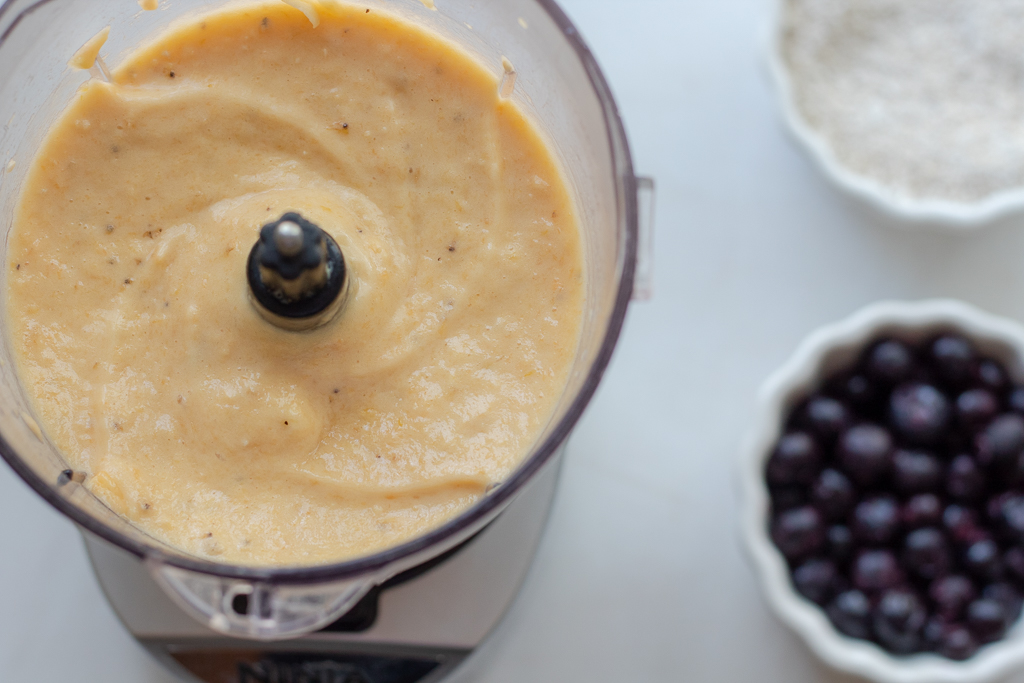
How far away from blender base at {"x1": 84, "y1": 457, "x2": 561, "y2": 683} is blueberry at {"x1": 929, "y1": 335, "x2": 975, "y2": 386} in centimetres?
42

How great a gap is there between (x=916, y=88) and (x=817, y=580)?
59cm

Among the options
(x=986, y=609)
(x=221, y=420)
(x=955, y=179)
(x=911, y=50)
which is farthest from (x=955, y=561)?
(x=221, y=420)

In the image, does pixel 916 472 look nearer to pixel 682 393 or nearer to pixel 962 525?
pixel 962 525

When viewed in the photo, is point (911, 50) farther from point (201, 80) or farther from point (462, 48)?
point (201, 80)

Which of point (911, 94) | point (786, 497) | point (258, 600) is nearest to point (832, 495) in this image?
point (786, 497)

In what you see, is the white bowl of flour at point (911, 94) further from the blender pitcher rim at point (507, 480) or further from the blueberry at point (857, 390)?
the blender pitcher rim at point (507, 480)

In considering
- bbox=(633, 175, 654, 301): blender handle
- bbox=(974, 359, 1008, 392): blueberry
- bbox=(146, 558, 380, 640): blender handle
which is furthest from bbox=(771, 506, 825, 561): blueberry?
bbox=(146, 558, 380, 640): blender handle

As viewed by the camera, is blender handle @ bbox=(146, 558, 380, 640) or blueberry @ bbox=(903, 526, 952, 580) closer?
blender handle @ bbox=(146, 558, 380, 640)

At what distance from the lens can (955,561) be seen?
98cm

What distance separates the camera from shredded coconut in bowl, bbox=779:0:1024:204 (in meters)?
1.09

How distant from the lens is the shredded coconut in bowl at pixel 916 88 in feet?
3.59

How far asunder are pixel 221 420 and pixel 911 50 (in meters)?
0.90

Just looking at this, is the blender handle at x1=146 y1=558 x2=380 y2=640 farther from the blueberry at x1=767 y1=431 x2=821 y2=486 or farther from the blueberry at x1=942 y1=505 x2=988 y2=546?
the blueberry at x1=942 y1=505 x2=988 y2=546

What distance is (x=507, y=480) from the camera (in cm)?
65
